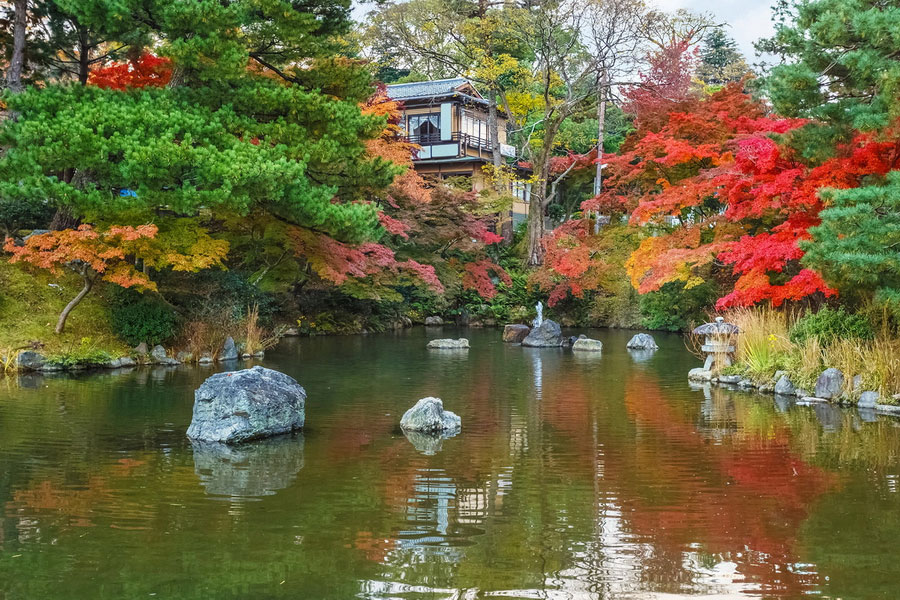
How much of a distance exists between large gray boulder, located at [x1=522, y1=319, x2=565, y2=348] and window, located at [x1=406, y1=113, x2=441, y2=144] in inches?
605

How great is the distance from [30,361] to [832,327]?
12.0 metres

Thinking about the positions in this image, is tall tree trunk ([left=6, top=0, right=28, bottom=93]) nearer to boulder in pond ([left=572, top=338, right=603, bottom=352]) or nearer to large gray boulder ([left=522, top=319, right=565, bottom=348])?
large gray boulder ([left=522, top=319, right=565, bottom=348])

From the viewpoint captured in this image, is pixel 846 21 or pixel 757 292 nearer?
pixel 846 21

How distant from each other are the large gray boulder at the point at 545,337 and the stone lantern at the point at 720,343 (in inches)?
288

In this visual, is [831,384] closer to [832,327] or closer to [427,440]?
[832,327]

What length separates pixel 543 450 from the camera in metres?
8.03

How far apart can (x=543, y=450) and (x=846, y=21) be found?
6262mm

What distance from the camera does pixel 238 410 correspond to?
27.5 ft

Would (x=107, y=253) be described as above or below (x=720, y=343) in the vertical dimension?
above

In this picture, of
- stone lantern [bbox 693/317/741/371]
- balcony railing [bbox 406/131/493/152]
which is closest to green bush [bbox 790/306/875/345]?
stone lantern [bbox 693/317/741/371]

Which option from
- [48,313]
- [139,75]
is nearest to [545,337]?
[139,75]

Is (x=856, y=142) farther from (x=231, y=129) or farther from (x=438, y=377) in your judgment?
(x=231, y=129)

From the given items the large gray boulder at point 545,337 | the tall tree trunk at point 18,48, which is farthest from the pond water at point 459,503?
the large gray boulder at point 545,337

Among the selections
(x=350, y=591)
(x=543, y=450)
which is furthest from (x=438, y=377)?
(x=350, y=591)
